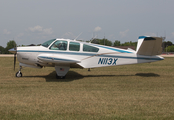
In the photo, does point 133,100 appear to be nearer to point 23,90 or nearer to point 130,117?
point 130,117

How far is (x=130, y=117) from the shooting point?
12.3ft

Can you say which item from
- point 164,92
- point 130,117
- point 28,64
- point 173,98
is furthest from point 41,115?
point 28,64

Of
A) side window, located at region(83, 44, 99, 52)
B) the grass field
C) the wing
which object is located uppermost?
side window, located at region(83, 44, 99, 52)

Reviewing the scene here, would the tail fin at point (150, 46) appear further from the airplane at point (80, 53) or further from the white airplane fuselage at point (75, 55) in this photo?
the white airplane fuselage at point (75, 55)

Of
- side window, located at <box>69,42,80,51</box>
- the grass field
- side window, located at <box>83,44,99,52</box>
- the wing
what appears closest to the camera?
the grass field

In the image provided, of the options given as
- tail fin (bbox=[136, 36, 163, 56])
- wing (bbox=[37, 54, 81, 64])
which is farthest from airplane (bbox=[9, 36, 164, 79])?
wing (bbox=[37, 54, 81, 64])

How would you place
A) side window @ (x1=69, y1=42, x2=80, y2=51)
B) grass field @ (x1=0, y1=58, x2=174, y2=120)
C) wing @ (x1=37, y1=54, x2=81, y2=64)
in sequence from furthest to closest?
side window @ (x1=69, y1=42, x2=80, y2=51), wing @ (x1=37, y1=54, x2=81, y2=64), grass field @ (x1=0, y1=58, x2=174, y2=120)

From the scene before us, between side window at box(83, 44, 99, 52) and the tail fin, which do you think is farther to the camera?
side window at box(83, 44, 99, 52)

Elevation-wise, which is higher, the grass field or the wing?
the wing

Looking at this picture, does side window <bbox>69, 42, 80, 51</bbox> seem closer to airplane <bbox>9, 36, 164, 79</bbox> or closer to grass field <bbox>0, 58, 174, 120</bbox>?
airplane <bbox>9, 36, 164, 79</bbox>

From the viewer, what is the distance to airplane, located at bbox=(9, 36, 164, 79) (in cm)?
863

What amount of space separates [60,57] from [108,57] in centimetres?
271

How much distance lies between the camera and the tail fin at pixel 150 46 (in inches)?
343

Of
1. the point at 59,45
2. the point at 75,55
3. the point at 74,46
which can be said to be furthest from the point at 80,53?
the point at 59,45
